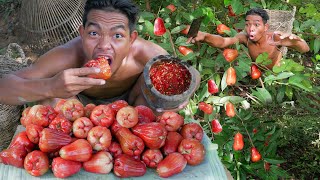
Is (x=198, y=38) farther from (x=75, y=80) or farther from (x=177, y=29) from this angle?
(x=75, y=80)

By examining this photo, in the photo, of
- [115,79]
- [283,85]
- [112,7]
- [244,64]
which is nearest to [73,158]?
[112,7]

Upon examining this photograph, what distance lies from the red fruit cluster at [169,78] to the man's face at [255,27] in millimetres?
1232

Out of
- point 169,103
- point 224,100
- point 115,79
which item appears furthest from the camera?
point 224,100

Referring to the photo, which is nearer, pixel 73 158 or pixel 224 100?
pixel 73 158

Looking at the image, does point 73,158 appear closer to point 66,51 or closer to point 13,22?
point 66,51

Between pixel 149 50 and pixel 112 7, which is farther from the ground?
pixel 112 7

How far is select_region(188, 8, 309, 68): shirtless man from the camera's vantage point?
10.1 feet

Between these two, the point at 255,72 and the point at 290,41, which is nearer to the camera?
the point at 255,72

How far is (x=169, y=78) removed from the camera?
2047 millimetres

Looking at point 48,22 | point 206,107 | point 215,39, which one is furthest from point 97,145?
point 48,22

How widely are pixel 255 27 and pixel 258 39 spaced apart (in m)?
0.12

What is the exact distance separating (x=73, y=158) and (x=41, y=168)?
0.37 ft

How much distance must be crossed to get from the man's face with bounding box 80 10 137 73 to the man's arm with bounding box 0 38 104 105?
0.59 ft

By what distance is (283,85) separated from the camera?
3.00 m
